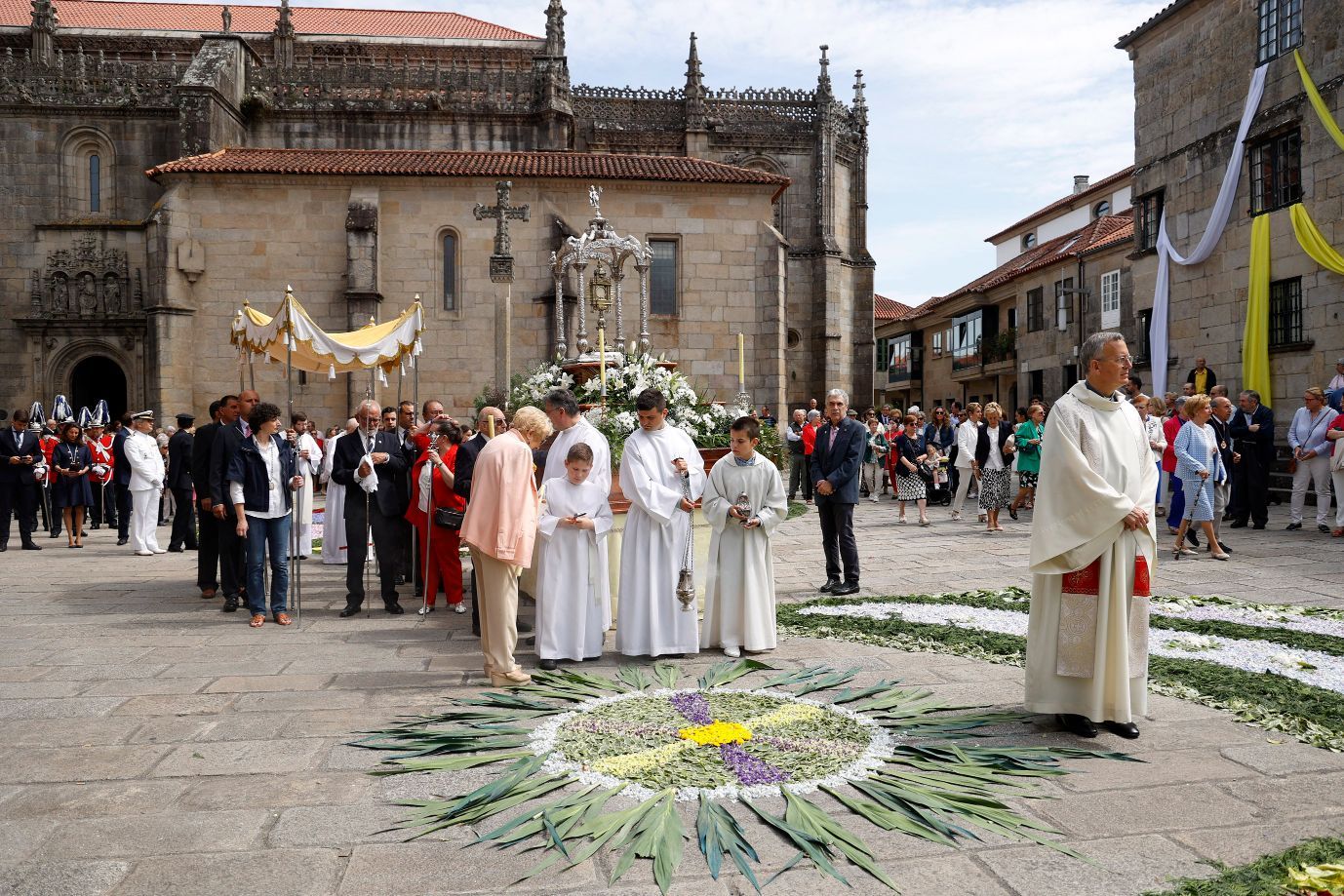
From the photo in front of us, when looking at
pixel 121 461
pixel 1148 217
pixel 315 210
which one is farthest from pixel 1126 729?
pixel 315 210

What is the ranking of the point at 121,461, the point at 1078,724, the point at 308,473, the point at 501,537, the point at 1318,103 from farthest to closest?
the point at 1318,103, the point at 308,473, the point at 121,461, the point at 501,537, the point at 1078,724

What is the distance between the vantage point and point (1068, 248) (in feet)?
114

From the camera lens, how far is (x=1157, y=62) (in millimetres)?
21875

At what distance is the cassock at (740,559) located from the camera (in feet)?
22.8

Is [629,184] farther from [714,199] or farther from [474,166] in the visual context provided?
[474,166]

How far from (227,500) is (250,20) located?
35805 millimetres

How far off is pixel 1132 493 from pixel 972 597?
3.97 m

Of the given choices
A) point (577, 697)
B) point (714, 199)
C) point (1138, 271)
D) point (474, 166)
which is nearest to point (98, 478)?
point (474, 166)

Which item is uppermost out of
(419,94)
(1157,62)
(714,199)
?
(419,94)

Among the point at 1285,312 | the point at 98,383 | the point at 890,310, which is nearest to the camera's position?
the point at 1285,312

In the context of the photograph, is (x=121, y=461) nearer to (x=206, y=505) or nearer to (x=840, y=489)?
(x=206, y=505)

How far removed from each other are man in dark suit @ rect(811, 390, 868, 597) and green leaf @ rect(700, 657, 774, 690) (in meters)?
2.93

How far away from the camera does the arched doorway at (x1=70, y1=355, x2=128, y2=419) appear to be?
27.9 m

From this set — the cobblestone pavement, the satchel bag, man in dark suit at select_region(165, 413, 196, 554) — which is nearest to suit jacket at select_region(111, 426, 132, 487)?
man in dark suit at select_region(165, 413, 196, 554)
